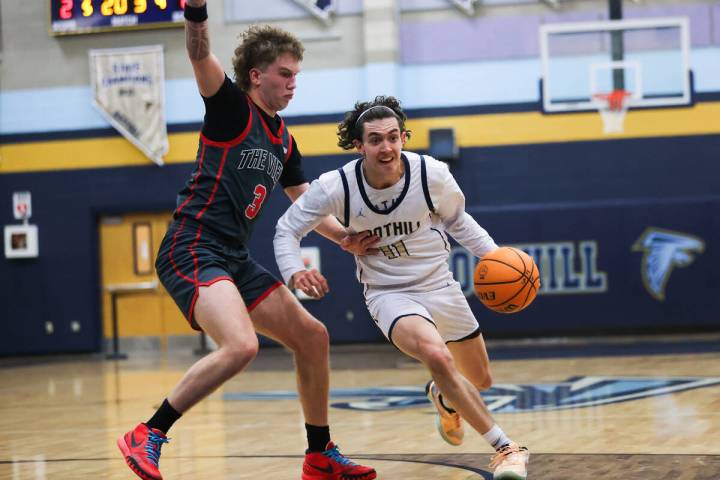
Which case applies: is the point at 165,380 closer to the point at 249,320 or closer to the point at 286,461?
the point at 286,461

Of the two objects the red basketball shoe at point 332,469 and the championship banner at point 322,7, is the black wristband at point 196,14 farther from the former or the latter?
the championship banner at point 322,7

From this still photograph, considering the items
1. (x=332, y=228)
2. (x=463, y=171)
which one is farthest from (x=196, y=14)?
(x=463, y=171)

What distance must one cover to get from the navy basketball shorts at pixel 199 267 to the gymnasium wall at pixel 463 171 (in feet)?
33.4

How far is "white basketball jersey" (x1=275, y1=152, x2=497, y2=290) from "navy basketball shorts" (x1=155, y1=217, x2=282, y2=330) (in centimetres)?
22

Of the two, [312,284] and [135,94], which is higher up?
[135,94]

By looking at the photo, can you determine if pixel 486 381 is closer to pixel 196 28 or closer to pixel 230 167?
pixel 230 167

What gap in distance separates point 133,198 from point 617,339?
24.2 feet

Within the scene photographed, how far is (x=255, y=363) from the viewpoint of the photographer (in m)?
13.1

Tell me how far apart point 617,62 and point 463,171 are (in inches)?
102

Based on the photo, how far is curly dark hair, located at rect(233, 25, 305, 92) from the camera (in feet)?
15.1

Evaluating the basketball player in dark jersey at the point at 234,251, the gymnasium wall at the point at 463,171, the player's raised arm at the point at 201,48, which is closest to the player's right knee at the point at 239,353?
the basketball player in dark jersey at the point at 234,251

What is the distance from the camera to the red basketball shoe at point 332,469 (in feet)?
15.3

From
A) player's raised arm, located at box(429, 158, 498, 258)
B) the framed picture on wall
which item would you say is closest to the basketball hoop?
the framed picture on wall

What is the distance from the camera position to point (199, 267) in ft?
14.5
